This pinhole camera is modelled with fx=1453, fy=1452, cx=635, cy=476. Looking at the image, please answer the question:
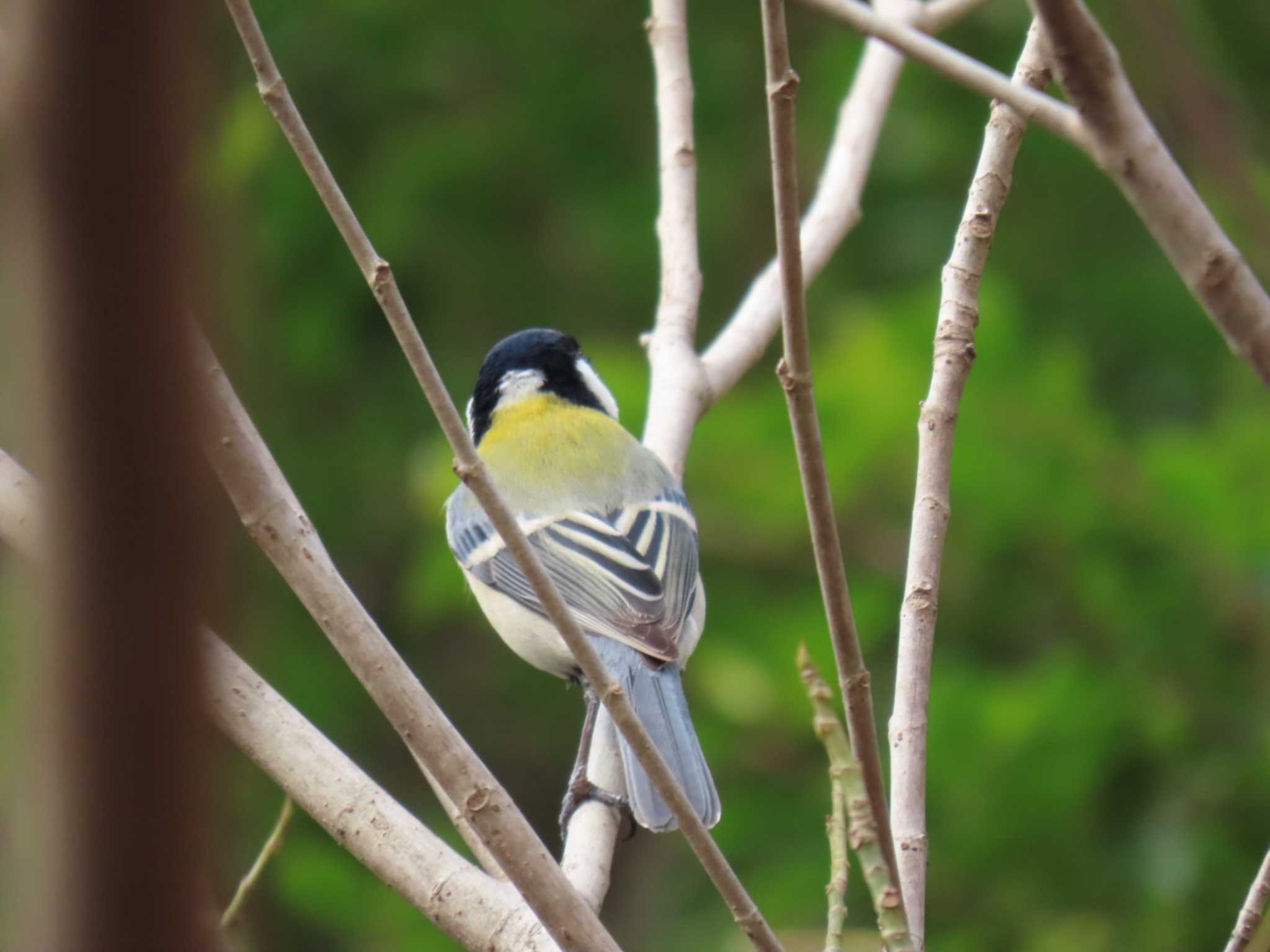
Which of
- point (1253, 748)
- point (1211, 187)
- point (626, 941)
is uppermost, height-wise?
point (1211, 187)

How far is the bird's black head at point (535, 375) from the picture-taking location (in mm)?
3891

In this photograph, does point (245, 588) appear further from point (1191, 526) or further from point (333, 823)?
point (1191, 526)

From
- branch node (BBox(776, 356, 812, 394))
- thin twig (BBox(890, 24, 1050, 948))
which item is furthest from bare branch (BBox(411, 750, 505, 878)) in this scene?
branch node (BBox(776, 356, 812, 394))

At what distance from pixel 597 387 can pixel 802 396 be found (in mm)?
2735

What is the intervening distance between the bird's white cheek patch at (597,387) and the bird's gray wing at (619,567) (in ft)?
2.18

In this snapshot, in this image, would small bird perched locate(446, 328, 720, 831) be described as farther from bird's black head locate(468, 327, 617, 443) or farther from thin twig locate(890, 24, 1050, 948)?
thin twig locate(890, 24, 1050, 948)

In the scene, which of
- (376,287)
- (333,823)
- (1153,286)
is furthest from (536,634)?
(1153,286)

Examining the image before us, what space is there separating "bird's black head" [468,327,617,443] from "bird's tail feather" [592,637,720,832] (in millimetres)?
1178

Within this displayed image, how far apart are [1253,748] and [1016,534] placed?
0.79m

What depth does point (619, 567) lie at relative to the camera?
309 centimetres

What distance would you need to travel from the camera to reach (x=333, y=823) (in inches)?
63.4

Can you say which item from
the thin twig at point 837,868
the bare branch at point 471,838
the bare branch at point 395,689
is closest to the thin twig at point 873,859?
the thin twig at point 837,868

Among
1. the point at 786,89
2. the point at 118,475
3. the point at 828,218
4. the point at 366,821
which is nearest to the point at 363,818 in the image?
the point at 366,821

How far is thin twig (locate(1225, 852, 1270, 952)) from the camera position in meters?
1.29
